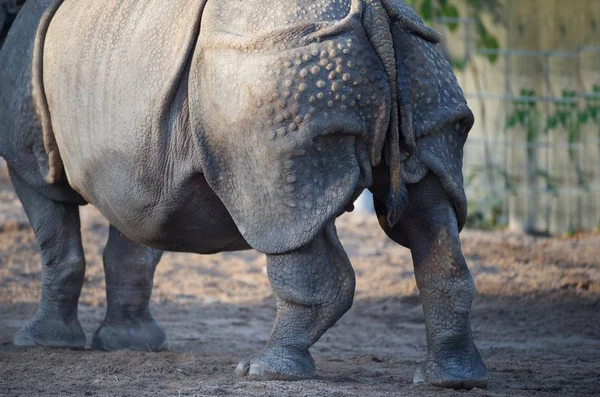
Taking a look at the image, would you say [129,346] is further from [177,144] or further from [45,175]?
[177,144]

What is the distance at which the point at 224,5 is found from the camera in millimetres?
4504

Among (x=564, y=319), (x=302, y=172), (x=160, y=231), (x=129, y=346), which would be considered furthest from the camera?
(x=564, y=319)

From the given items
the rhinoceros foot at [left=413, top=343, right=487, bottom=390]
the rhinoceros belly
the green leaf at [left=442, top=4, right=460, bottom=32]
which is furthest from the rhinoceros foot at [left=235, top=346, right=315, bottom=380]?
the green leaf at [left=442, top=4, right=460, bottom=32]

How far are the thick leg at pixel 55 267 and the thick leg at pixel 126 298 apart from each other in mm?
187

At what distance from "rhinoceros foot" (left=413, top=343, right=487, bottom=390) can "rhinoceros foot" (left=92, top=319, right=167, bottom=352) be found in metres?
2.05

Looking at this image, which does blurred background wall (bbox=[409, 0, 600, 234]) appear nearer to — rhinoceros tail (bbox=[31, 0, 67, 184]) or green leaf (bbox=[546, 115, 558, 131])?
green leaf (bbox=[546, 115, 558, 131])

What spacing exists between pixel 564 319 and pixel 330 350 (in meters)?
1.70

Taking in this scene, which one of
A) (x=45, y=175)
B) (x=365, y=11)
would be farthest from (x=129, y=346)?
(x=365, y=11)

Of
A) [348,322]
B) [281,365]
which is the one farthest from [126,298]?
[281,365]

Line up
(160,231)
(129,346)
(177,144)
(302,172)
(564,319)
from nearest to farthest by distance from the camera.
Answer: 1. (302,172)
2. (177,144)
3. (160,231)
4. (129,346)
5. (564,319)

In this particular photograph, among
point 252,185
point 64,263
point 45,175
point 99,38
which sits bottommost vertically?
point 64,263

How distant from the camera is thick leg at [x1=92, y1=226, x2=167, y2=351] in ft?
20.4

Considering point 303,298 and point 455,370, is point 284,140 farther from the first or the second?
point 455,370

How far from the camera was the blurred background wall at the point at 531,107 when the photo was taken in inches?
430
